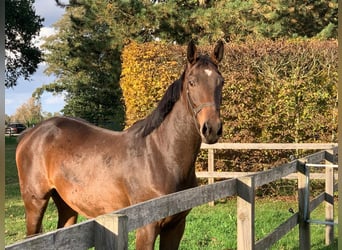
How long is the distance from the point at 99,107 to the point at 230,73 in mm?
11375

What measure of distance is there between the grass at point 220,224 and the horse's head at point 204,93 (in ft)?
6.11

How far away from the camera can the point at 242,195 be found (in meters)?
3.08

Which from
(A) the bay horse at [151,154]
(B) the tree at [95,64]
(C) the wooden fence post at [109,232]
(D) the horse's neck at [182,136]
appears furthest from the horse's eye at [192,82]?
(B) the tree at [95,64]

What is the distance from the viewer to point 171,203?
2209 millimetres

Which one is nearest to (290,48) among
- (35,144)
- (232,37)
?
(232,37)

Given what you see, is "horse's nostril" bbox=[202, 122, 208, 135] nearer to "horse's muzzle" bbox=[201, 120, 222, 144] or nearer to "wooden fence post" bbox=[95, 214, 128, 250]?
"horse's muzzle" bbox=[201, 120, 222, 144]

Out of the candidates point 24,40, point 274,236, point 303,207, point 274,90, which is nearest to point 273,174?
point 274,236

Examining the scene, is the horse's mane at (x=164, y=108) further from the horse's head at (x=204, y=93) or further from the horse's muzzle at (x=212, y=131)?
the horse's muzzle at (x=212, y=131)

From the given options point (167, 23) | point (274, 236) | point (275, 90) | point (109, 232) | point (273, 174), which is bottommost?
point (274, 236)

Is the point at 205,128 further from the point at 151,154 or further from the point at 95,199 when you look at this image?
the point at 95,199

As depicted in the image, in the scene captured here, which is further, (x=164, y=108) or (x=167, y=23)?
(x=167, y=23)

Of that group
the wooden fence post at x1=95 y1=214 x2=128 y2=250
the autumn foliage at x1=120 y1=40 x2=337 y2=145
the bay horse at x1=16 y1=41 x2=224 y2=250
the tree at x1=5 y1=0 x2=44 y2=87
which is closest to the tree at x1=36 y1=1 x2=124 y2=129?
the tree at x1=5 y1=0 x2=44 y2=87

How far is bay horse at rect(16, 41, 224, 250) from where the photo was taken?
2.96 m

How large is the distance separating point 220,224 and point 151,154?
3.11 meters
